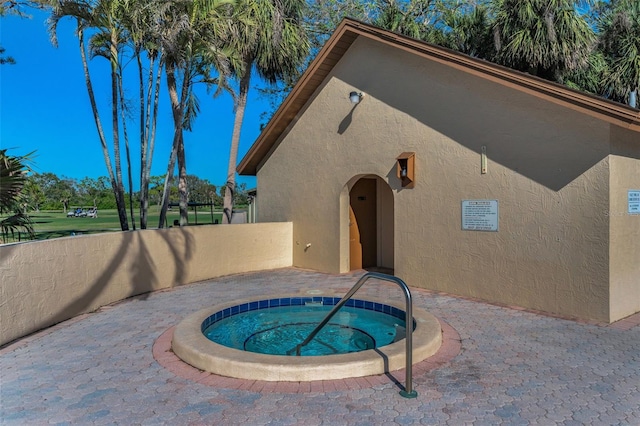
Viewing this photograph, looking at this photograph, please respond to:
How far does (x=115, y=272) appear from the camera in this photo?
7.82 metres

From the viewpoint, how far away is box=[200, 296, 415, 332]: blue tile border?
21.8ft

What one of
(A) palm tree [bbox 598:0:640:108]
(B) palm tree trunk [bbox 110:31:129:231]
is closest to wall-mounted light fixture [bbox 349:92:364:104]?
(B) palm tree trunk [bbox 110:31:129:231]

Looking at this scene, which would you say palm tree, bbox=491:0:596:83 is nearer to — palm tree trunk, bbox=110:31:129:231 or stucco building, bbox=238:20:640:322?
stucco building, bbox=238:20:640:322

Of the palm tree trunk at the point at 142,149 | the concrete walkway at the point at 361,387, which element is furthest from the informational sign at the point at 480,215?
the palm tree trunk at the point at 142,149

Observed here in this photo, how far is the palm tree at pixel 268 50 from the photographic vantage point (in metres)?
15.5

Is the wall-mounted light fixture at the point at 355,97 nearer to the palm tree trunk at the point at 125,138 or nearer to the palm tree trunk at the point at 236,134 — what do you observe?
the palm tree trunk at the point at 125,138

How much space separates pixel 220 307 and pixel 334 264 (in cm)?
447

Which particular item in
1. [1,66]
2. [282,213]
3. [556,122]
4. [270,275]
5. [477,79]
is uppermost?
[1,66]

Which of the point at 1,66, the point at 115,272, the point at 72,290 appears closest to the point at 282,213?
the point at 115,272

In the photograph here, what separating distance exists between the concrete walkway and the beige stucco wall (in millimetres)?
1218

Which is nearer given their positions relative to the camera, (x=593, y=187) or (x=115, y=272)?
(x=593, y=187)

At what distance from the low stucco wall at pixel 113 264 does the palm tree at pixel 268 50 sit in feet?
17.6

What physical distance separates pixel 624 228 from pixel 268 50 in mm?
13508

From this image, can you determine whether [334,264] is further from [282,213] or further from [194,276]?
[194,276]
